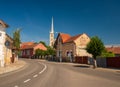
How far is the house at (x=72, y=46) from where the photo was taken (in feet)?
189

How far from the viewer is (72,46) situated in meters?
58.6

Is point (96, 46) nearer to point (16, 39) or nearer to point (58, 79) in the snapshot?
point (58, 79)

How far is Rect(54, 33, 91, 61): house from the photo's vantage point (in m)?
57.8

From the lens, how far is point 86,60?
47.2m

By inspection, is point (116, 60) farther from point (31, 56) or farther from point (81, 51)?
point (31, 56)

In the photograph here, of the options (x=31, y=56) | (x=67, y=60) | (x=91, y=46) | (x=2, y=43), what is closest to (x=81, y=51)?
(x=67, y=60)

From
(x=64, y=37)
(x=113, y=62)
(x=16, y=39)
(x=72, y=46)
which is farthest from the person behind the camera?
(x=64, y=37)

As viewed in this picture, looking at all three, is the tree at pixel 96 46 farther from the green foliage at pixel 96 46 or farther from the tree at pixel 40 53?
the tree at pixel 40 53

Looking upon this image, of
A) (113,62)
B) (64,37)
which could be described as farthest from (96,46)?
(64,37)

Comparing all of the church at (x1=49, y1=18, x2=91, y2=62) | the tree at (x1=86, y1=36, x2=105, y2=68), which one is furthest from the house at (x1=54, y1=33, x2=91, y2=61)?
the tree at (x1=86, y1=36, x2=105, y2=68)

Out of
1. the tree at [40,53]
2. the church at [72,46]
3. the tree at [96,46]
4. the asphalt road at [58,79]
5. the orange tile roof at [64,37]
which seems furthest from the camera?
the tree at [40,53]

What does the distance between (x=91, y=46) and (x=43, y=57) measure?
49810mm

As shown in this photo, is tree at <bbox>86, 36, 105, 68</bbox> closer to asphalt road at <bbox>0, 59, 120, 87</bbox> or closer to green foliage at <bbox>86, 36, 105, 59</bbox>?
green foliage at <bbox>86, 36, 105, 59</bbox>

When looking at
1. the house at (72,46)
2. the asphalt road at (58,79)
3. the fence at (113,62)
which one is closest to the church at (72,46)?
the house at (72,46)
